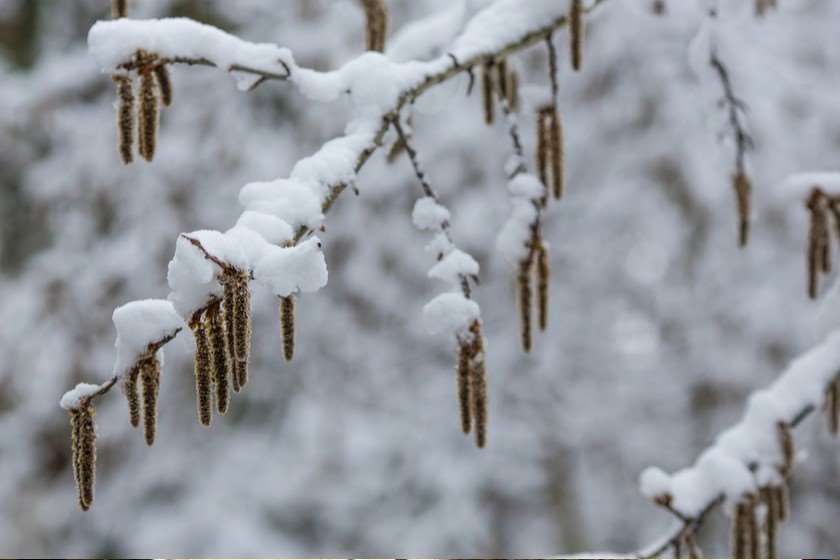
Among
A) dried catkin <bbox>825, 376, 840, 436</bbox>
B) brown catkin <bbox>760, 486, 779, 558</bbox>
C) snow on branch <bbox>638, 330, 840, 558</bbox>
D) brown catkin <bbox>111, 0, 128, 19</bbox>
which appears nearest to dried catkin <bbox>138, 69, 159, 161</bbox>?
brown catkin <bbox>111, 0, 128, 19</bbox>

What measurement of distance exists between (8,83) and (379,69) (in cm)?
465

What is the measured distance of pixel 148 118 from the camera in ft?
4.76

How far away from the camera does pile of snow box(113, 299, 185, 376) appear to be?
3.76 feet

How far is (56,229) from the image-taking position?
5891 mm

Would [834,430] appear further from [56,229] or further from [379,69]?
[56,229]

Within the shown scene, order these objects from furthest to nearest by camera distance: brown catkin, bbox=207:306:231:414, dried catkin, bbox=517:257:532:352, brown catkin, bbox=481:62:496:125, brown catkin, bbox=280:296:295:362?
brown catkin, bbox=481:62:496:125 < dried catkin, bbox=517:257:532:352 < brown catkin, bbox=280:296:295:362 < brown catkin, bbox=207:306:231:414

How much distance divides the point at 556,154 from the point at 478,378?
536 mm

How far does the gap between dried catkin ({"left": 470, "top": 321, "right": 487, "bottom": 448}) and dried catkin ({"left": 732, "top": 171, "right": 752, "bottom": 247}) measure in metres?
0.88

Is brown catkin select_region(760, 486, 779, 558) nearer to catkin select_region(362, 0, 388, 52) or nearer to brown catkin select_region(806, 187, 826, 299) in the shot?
brown catkin select_region(806, 187, 826, 299)

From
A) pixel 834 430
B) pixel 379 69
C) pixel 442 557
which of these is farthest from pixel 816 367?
pixel 442 557

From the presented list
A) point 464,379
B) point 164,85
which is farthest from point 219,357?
point 164,85

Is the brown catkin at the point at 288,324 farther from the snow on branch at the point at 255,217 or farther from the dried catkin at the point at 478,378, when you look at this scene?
the dried catkin at the point at 478,378

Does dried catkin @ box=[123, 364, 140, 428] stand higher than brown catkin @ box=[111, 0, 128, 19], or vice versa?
brown catkin @ box=[111, 0, 128, 19]

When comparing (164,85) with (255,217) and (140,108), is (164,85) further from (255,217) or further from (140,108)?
(255,217)
